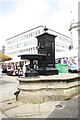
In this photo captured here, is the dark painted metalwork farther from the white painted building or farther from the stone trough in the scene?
the white painted building

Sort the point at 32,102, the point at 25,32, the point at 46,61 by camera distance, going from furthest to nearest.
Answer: the point at 25,32
the point at 46,61
the point at 32,102

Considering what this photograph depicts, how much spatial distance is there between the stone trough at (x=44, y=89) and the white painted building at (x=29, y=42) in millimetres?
37837

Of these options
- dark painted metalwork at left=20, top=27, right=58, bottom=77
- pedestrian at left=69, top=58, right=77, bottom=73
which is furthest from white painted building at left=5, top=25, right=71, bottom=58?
dark painted metalwork at left=20, top=27, right=58, bottom=77

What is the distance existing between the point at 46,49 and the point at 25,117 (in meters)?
3.82

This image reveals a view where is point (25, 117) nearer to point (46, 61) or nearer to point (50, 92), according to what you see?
point (50, 92)

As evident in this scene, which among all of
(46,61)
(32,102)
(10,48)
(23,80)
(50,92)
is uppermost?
(10,48)

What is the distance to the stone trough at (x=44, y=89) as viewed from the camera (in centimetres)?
405

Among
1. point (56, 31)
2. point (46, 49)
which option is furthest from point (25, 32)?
point (46, 49)

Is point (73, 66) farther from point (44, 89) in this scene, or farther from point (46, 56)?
point (44, 89)

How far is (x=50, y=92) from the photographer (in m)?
4.21

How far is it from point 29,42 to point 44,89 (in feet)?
140

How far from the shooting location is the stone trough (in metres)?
4.05

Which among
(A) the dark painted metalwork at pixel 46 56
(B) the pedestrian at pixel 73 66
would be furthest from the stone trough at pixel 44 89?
(B) the pedestrian at pixel 73 66

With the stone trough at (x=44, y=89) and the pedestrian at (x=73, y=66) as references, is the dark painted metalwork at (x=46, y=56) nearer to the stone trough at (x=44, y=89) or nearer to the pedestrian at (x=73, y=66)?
the stone trough at (x=44, y=89)
